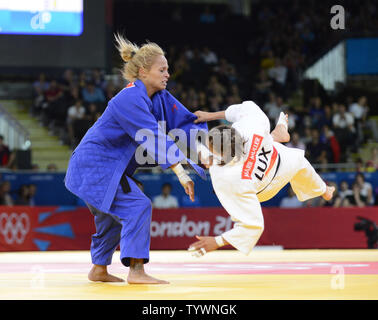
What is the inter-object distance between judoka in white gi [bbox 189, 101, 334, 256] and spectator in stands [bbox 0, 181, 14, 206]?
21.8 feet

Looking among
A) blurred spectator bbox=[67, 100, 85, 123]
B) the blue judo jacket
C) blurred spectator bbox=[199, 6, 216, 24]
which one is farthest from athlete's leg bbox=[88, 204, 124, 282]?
blurred spectator bbox=[199, 6, 216, 24]

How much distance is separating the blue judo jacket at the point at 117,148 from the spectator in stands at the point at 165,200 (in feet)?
20.8

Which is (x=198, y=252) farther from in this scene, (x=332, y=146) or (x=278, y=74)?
(x=278, y=74)

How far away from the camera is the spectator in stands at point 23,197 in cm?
1046

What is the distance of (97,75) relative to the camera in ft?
45.1

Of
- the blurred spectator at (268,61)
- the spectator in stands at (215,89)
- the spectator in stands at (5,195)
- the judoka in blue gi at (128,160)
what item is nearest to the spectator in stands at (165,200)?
the spectator in stands at (5,195)

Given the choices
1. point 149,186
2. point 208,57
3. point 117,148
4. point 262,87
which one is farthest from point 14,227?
point 208,57

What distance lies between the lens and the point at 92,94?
13070 mm

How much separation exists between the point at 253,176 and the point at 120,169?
0.83m

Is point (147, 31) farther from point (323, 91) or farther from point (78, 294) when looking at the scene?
point (78, 294)

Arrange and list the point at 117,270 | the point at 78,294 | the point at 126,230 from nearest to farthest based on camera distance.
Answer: the point at 78,294
the point at 126,230
the point at 117,270

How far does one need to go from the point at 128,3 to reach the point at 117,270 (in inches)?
606
